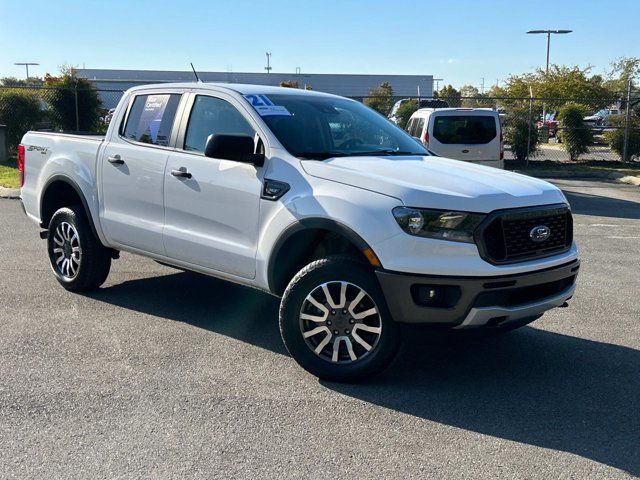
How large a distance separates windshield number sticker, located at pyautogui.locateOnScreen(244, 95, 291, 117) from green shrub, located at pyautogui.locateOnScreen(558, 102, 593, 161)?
18.6m

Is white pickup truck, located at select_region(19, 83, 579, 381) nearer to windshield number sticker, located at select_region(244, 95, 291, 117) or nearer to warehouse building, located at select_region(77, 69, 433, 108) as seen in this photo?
windshield number sticker, located at select_region(244, 95, 291, 117)

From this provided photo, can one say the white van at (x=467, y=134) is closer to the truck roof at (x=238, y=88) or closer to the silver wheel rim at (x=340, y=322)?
the truck roof at (x=238, y=88)

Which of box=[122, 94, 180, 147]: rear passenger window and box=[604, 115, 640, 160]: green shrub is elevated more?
box=[122, 94, 180, 147]: rear passenger window

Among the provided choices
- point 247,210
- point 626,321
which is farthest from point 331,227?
point 626,321

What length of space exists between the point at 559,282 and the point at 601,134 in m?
21.5

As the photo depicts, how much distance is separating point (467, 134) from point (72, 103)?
11.3 meters

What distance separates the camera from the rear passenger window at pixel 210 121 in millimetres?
5336

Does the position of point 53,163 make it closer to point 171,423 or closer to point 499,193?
point 171,423

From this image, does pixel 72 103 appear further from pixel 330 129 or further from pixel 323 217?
pixel 323 217

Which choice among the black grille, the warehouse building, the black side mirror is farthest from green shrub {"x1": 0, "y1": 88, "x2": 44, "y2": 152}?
the warehouse building

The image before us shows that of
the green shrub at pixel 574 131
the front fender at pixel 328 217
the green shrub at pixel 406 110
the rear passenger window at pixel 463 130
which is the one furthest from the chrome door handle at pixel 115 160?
the green shrub at pixel 406 110

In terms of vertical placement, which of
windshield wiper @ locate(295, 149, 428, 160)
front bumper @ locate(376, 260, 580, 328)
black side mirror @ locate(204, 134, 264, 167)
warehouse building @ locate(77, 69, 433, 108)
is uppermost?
warehouse building @ locate(77, 69, 433, 108)

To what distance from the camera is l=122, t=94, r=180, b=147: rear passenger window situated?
579cm

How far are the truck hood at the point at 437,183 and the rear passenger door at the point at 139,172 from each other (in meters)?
1.49
